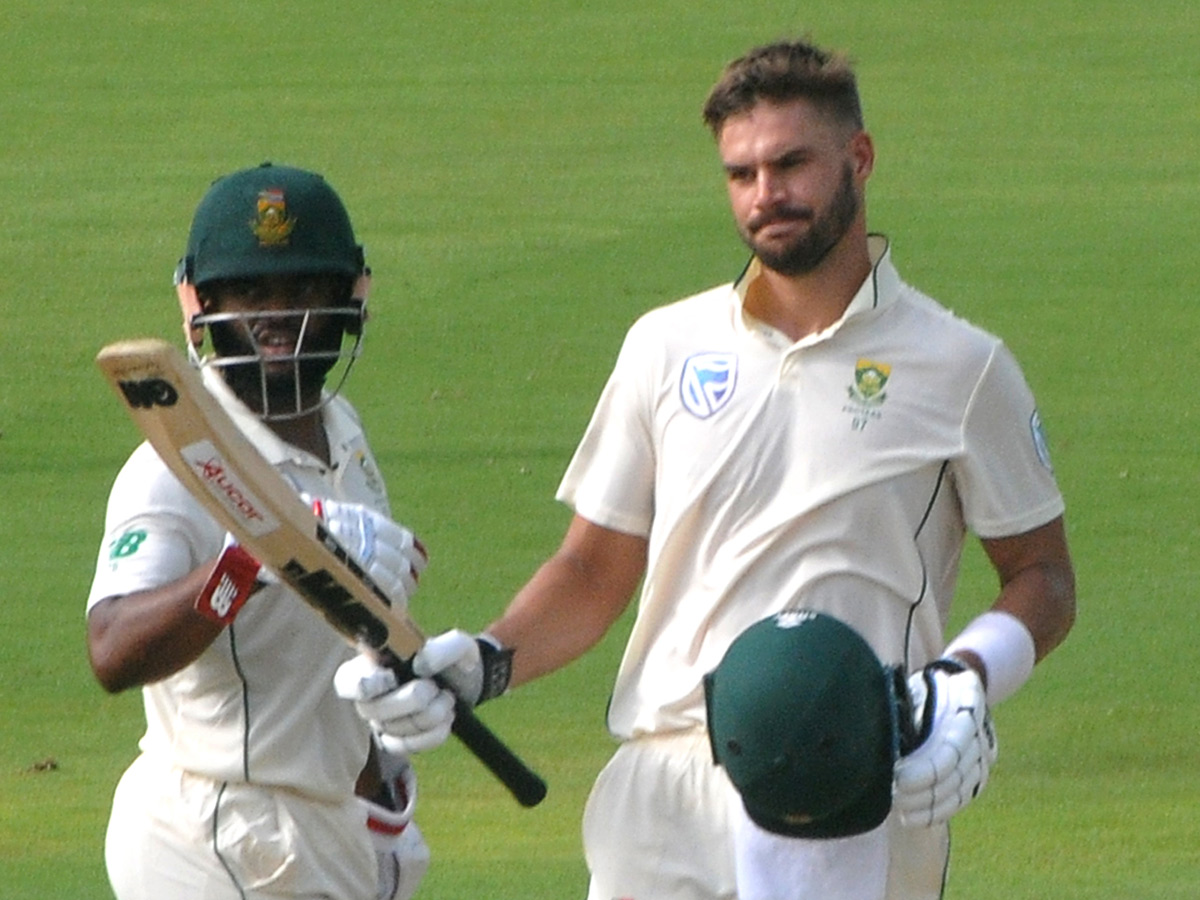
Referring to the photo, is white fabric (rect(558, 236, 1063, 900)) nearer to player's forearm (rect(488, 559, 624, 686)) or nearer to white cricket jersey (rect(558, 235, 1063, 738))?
white cricket jersey (rect(558, 235, 1063, 738))

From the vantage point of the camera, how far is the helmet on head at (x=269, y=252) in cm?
366

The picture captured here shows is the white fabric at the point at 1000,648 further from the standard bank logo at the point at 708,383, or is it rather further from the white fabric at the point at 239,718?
the white fabric at the point at 239,718

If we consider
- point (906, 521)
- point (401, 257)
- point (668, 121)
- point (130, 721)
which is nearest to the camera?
point (906, 521)

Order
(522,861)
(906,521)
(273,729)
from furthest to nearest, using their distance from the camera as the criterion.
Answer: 1. (522,861)
2. (273,729)
3. (906,521)

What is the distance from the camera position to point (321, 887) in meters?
3.70

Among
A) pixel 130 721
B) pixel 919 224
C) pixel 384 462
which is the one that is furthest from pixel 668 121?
pixel 130 721

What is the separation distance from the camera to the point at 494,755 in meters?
3.35

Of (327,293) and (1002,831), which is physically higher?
(327,293)

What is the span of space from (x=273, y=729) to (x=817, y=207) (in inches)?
44.1

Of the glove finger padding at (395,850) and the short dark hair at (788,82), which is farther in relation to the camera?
the glove finger padding at (395,850)

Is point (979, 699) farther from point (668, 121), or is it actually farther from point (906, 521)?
point (668, 121)

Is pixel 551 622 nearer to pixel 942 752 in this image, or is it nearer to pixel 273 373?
pixel 273 373

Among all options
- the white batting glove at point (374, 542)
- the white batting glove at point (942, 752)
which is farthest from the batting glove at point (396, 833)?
the white batting glove at point (942, 752)

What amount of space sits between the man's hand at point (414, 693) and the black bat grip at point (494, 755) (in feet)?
0.10
